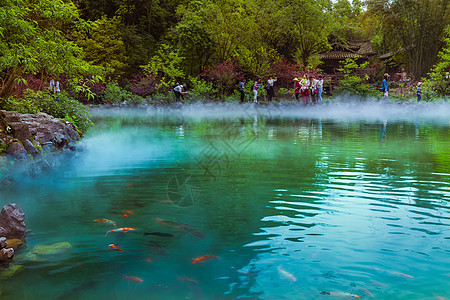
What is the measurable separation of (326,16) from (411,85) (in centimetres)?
994

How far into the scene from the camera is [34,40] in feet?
30.7

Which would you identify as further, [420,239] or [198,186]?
[198,186]

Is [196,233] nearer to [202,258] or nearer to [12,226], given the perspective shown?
[202,258]

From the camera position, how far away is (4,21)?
328 inches

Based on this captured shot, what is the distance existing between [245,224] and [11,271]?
259 centimetres

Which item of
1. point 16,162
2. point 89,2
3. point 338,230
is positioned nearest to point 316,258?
point 338,230

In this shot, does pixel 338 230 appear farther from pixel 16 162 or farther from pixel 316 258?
pixel 16 162

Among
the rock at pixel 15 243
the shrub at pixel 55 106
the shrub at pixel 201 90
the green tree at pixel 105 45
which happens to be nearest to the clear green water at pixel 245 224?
the rock at pixel 15 243

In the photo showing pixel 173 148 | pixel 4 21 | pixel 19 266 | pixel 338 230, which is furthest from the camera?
pixel 173 148

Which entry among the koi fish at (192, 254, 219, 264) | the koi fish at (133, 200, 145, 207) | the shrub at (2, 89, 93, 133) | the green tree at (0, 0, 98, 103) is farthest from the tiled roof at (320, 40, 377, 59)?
the koi fish at (192, 254, 219, 264)

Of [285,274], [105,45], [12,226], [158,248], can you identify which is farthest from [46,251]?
[105,45]

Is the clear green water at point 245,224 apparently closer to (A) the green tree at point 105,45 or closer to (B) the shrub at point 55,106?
(B) the shrub at point 55,106

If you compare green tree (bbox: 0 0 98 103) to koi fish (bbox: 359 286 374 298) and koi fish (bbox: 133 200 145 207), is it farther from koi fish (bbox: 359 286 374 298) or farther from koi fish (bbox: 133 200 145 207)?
koi fish (bbox: 359 286 374 298)

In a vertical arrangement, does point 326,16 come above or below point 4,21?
above
